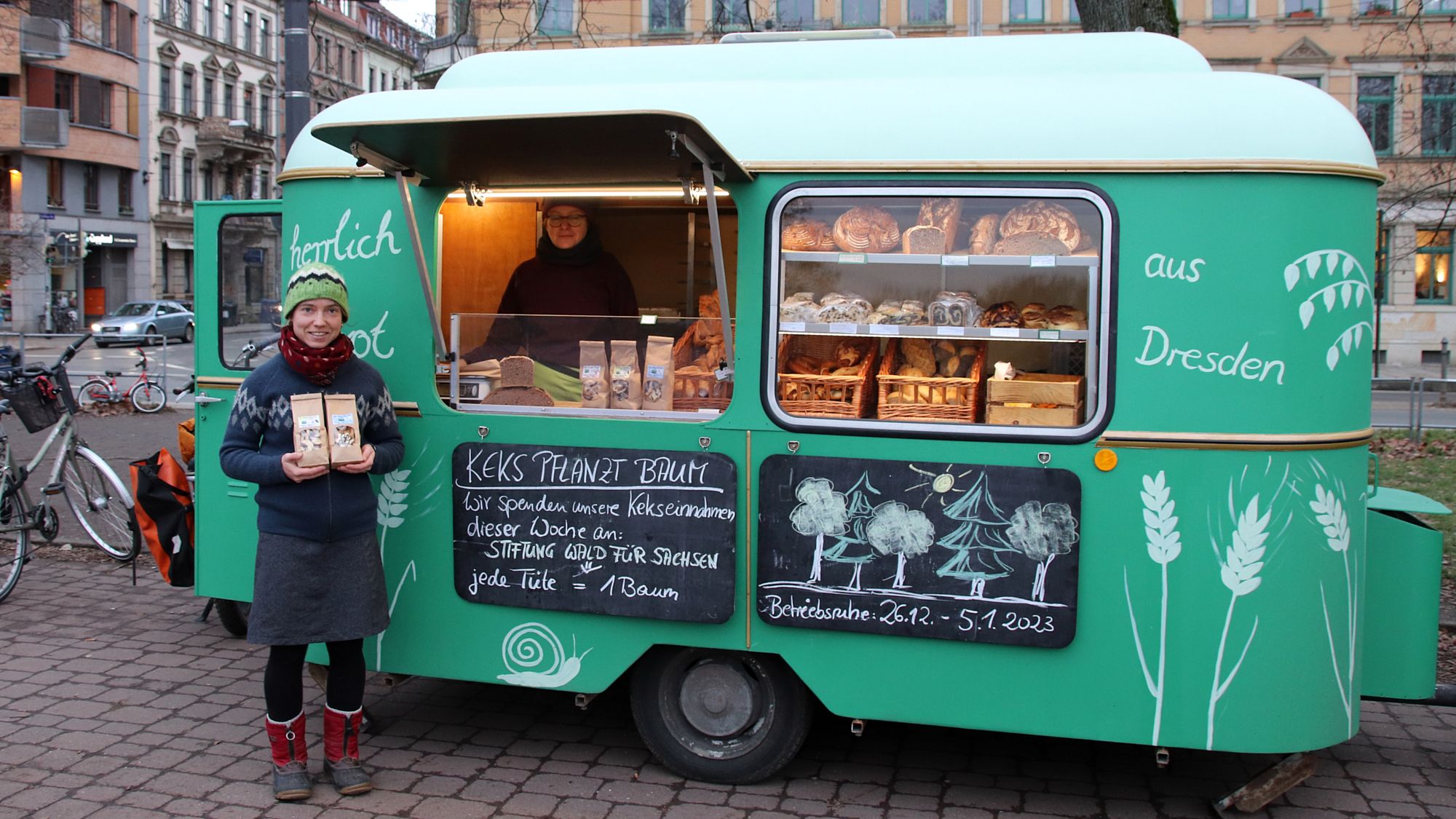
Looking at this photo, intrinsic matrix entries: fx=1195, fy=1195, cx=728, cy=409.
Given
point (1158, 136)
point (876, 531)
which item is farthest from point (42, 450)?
point (1158, 136)

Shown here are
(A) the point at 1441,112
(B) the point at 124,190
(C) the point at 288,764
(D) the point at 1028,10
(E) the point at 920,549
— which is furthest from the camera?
(B) the point at 124,190

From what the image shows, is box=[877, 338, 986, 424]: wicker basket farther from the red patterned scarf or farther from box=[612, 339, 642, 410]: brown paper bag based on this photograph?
the red patterned scarf

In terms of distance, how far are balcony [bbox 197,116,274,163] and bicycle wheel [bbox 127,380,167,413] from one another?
107 feet

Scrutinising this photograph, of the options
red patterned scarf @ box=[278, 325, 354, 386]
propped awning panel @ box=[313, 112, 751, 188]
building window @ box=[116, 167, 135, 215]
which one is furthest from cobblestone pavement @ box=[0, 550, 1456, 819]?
building window @ box=[116, 167, 135, 215]

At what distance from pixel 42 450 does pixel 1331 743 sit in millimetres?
7220

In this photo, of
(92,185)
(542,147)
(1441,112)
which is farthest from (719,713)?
(92,185)

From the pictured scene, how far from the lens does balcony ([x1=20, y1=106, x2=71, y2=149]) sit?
36.0 metres

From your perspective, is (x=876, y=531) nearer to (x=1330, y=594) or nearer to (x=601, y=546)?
(x=601, y=546)

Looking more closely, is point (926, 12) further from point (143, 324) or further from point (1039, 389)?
point (1039, 389)

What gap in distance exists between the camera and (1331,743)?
12.8 ft

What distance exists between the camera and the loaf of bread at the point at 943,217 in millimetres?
4023

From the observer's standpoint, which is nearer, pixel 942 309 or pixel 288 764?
pixel 942 309

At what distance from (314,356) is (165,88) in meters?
47.3

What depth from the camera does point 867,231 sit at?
4.11 metres
